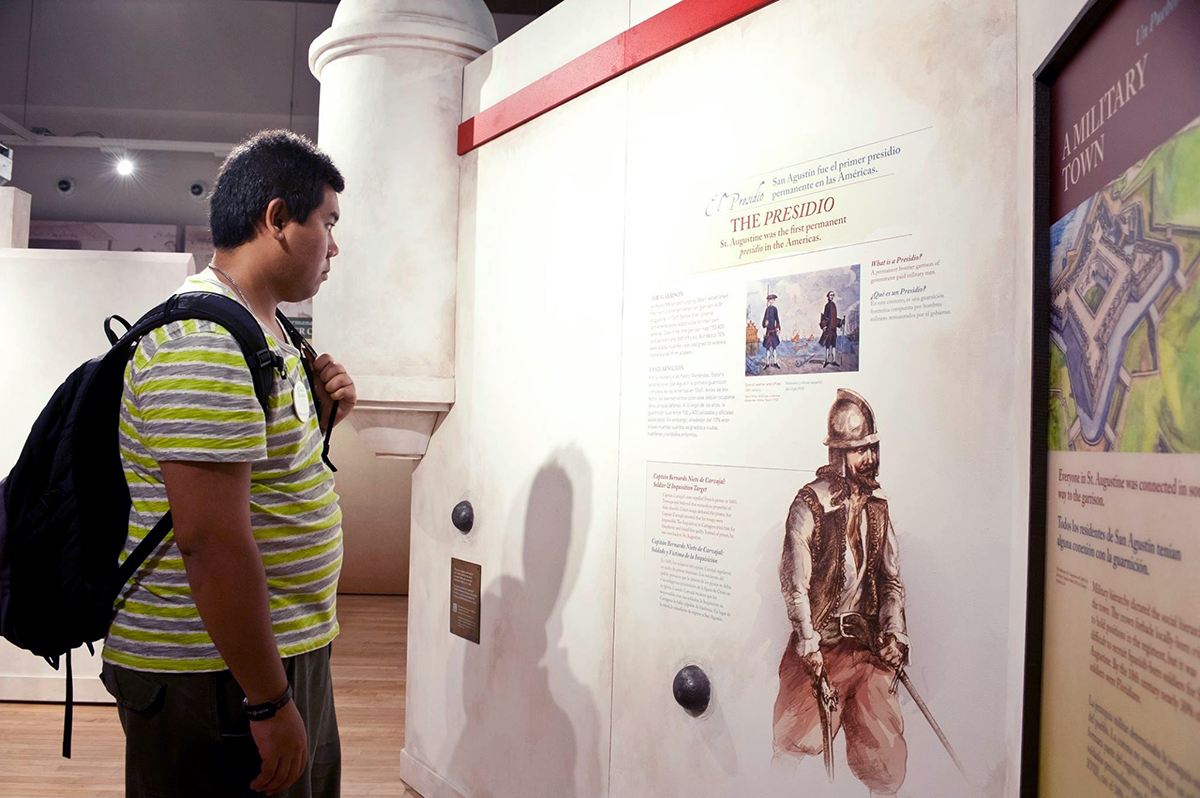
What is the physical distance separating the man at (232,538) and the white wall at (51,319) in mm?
3231

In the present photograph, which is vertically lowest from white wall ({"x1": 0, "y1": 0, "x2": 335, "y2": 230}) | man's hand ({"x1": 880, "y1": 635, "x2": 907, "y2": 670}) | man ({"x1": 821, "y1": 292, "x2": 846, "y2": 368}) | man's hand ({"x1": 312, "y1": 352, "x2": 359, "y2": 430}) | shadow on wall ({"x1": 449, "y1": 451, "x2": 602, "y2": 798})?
shadow on wall ({"x1": 449, "y1": 451, "x2": 602, "y2": 798})

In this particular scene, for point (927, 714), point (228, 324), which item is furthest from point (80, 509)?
point (927, 714)

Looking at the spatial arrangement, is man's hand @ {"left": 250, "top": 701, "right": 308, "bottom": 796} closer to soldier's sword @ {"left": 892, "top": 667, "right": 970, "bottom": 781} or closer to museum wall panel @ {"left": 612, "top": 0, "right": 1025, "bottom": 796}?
museum wall panel @ {"left": 612, "top": 0, "right": 1025, "bottom": 796}

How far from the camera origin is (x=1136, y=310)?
884 millimetres

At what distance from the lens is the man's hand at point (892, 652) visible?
5.81 feet

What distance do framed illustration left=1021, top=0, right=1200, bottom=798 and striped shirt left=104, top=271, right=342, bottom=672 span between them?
48.2 inches

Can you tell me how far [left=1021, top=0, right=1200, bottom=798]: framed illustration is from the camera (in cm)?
78

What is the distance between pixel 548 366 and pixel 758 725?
1.28 meters

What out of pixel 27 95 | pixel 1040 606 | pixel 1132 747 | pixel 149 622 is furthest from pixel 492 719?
pixel 27 95

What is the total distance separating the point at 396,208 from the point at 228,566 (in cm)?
209

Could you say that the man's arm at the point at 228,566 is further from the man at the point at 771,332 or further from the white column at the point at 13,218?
the white column at the point at 13,218

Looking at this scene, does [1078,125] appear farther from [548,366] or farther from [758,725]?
[548,366]

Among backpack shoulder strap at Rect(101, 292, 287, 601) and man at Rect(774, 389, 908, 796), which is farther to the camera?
man at Rect(774, 389, 908, 796)

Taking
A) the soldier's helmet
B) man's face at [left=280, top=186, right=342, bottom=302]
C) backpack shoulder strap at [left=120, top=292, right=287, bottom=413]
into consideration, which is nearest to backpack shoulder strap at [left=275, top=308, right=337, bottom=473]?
man's face at [left=280, top=186, right=342, bottom=302]
